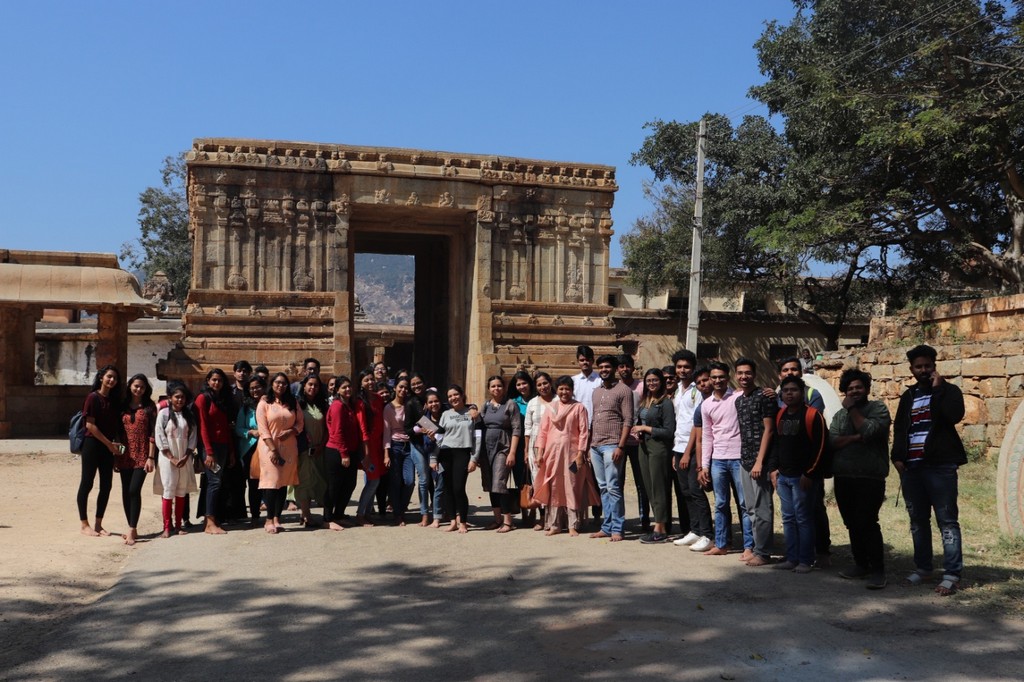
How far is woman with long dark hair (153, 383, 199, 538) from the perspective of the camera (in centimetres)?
830

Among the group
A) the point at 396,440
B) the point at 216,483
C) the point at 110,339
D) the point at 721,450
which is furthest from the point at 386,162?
the point at 721,450

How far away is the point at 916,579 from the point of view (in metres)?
6.25

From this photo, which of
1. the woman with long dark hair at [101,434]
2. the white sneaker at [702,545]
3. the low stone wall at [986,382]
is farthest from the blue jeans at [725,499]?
the low stone wall at [986,382]

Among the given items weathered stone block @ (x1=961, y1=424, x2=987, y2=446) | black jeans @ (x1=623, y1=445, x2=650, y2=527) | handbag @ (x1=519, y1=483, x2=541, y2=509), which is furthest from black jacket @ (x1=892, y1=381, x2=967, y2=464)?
weathered stone block @ (x1=961, y1=424, x2=987, y2=446)

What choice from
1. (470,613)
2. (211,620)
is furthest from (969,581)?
(211,620)

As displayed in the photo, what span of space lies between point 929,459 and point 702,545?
2.11 m

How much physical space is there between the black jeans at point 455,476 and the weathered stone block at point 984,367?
748 cm

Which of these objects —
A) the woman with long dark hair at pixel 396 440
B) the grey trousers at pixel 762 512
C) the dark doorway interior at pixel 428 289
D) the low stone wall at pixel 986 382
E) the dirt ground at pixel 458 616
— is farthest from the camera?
the dark doorway interior at pixel 428 289

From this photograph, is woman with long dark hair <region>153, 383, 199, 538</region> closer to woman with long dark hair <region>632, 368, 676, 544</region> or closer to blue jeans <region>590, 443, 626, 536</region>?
blue jeans <region>590, 443, 626, 536</region>

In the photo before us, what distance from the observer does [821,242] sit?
21.7 m

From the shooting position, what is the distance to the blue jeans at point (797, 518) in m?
6.65

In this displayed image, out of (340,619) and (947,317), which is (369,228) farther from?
(340,619)

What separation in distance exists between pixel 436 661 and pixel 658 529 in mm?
3711

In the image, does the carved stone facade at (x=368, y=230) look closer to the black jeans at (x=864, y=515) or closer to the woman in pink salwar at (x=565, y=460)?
the woman in pink salwar at (x=565, y=460)
